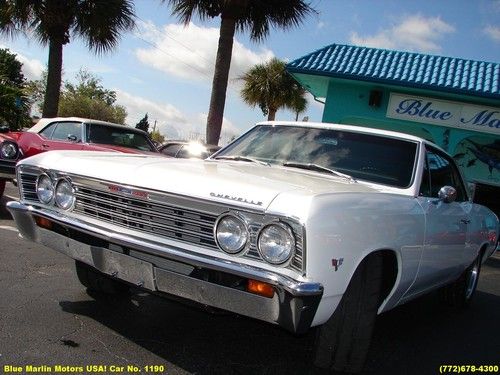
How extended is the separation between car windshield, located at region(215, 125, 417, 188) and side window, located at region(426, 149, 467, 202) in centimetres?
31

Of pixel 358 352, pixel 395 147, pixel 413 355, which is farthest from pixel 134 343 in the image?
pixel 395 147

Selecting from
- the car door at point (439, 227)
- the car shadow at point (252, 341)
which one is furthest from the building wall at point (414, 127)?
the car shadow at point (252, 341)

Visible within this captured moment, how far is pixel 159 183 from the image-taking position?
2.72 meters

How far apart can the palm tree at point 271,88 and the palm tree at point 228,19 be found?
14.3 metres

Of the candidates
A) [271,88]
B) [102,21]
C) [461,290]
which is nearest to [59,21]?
[102,21]

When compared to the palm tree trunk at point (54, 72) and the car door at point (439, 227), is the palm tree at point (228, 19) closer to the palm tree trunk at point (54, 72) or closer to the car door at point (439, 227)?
the palm tree trunk at point (54, 72)

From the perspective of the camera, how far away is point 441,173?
425 centimetres

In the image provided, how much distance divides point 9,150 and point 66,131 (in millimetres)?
1983

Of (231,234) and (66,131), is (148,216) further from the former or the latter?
(66,131)

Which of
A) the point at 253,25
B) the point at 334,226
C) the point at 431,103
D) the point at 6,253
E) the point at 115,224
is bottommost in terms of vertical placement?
the point at 6,253

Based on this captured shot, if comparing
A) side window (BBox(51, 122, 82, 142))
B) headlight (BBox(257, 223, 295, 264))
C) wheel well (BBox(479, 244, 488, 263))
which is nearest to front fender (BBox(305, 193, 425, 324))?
headlight (BBox(257, 223, 295, 264))

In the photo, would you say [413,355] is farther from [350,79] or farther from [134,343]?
[350,79]

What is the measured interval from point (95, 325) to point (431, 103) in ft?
35.2

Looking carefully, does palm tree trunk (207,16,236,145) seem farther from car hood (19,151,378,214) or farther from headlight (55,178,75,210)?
headlight (55,178,75,210)
